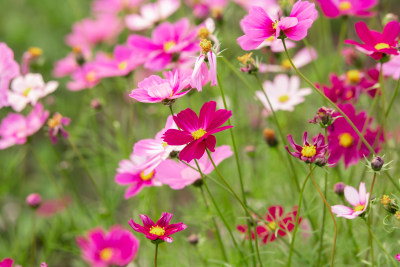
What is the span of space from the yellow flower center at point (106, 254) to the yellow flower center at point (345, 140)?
388mm

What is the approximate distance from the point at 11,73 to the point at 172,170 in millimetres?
313

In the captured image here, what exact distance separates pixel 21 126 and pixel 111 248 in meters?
0.36

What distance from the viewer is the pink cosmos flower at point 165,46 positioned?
86cm

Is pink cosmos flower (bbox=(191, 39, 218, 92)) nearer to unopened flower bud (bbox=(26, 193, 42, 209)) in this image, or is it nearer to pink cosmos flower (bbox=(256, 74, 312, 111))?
pink cosmos flower (bbox=(256, 74, 312, 111))

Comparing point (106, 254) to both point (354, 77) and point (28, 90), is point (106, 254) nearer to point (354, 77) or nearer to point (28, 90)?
point (28, 90)

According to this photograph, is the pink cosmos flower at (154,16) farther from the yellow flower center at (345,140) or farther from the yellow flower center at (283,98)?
the yellow flower center at (345,140)

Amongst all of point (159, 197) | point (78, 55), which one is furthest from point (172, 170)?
point (159, 197)

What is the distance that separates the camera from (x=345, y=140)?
0.78 metres

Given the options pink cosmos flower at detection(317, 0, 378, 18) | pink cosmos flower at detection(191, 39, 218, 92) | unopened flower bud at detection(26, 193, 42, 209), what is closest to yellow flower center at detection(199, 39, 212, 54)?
pink cosmos flower at detection(191, 39, 218, 92)

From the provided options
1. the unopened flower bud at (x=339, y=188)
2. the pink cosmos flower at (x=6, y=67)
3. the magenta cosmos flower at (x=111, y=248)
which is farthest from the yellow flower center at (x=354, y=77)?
the pink cosmos flower at (x=6, y=67)

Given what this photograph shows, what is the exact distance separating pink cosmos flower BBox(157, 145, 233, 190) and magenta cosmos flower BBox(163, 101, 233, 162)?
11 centimetres

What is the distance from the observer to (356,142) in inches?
31.0

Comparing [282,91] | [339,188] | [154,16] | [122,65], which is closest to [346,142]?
[339,188]

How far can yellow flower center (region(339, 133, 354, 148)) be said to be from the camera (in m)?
0.78
